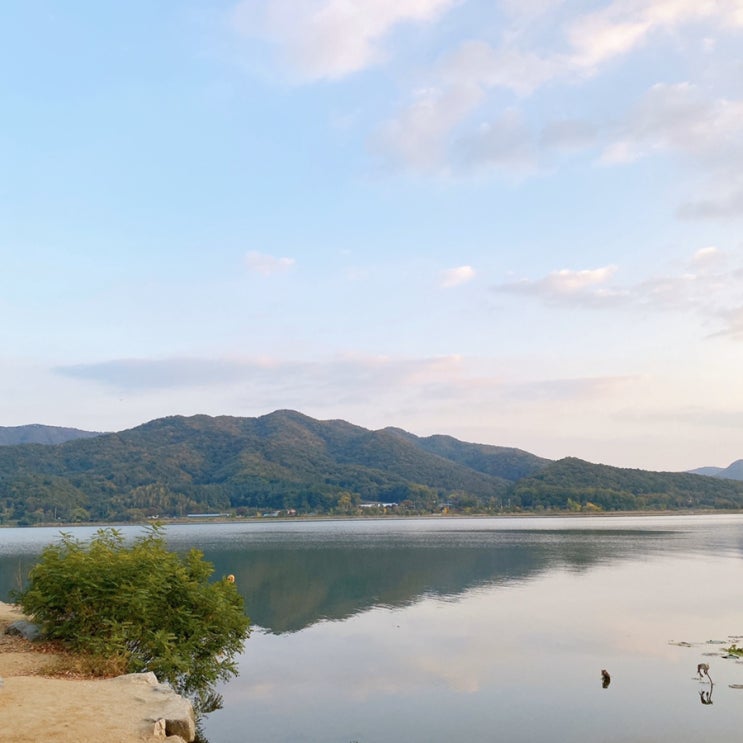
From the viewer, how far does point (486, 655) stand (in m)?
34.5

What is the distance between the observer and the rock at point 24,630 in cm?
2428

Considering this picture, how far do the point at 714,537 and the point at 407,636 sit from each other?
9459 centimetres

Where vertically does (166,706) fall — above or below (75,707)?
below

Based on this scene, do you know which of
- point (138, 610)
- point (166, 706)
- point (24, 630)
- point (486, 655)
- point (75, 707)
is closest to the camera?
point (75, 707)

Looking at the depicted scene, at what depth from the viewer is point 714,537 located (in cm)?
11556

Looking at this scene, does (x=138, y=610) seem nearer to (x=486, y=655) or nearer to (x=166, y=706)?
(x=166, y=706)

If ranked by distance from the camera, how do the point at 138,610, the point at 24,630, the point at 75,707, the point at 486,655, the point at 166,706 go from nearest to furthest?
the point at 75,707 → the point at 166,706 → the point at 138,610 → the point at 24,630 → the point at 486,655

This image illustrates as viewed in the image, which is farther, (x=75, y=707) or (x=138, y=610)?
(x=138, y=610)

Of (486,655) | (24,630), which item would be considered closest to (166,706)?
(24,630)

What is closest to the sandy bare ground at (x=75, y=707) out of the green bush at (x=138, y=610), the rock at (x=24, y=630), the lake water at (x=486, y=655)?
the green bush at (x=138, y=610)

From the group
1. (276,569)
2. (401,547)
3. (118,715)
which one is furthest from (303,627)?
(401,547)

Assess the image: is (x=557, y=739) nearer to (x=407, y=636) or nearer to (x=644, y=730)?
(x=644, y=730)

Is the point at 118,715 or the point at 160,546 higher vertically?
the point at 160,546

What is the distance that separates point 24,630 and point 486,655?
21074 millimetres
